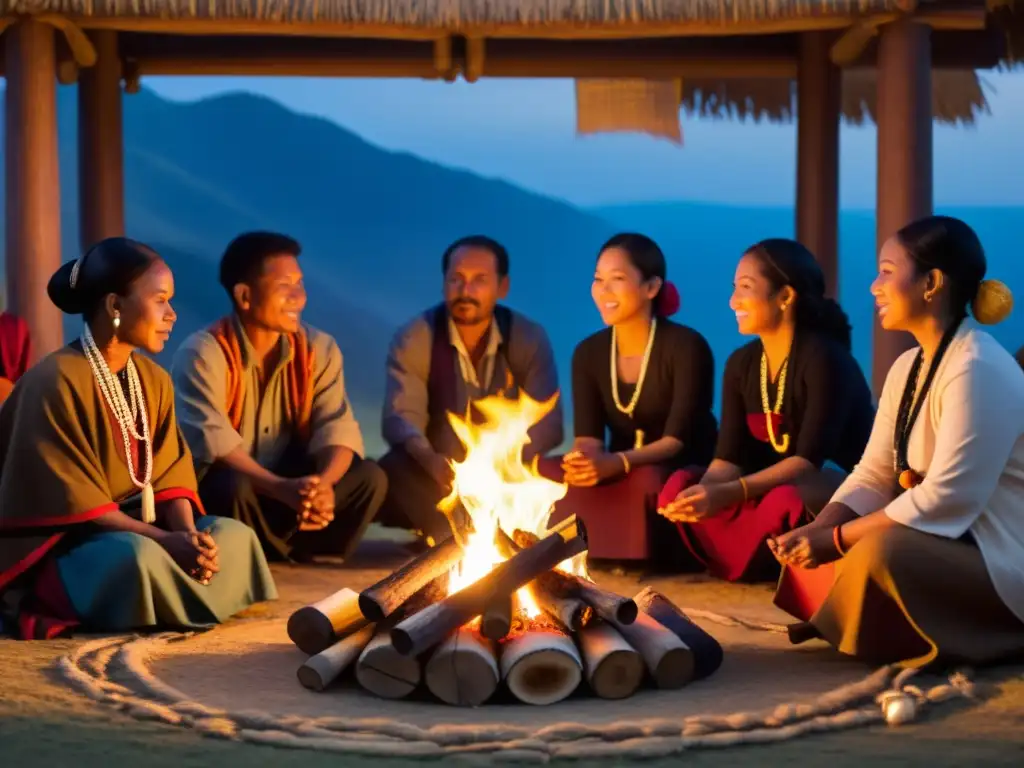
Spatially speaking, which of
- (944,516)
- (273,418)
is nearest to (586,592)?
(944,516)

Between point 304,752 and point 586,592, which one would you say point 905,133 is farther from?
point 304,752

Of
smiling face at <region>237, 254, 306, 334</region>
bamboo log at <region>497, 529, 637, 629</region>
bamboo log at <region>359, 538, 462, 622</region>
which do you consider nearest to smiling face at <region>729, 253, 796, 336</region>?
bamboo log at <region>497, 529, 637, 629</region>

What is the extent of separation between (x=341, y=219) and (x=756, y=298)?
23.6 meters

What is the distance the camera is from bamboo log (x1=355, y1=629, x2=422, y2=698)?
4.23 meters

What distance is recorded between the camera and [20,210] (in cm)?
681

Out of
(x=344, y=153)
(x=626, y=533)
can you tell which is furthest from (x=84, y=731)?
(x=344, y=153)

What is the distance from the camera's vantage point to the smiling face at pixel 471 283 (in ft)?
23.6

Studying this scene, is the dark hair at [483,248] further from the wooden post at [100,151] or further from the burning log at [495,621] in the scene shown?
the burning log at [495,621]

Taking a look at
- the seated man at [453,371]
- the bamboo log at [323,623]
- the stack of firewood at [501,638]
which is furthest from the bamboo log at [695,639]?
the seated man at [453,371]

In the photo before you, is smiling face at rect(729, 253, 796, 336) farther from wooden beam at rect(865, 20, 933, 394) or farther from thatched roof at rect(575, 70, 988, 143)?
thatched roof at rect(575, 70, 988, 143)

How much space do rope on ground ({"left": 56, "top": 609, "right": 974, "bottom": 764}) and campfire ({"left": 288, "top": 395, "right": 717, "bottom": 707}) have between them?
0.30 m

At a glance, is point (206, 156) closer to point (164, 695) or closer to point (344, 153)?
point (344, 153)

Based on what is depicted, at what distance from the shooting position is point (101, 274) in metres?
5.35

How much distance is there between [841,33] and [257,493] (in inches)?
155
